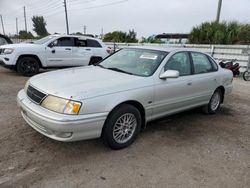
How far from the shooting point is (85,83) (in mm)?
3500

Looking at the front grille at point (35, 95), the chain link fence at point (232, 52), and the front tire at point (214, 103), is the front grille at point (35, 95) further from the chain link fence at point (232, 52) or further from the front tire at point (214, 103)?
the chain link fence at point (232, 52)

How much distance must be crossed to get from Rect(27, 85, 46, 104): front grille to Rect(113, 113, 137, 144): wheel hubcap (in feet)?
3.57

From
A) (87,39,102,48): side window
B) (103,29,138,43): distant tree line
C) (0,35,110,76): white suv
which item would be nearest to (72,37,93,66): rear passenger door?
(0,35,110,76): white suv

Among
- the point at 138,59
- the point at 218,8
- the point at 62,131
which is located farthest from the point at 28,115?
the point at 218,8

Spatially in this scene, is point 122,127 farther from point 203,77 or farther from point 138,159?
point 203,77

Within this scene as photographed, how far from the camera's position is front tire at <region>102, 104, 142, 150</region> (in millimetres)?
3465

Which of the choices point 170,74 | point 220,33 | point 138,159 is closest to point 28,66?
point 170,74

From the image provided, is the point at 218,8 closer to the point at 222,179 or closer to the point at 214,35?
the point at 214,35

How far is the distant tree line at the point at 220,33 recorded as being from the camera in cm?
1440

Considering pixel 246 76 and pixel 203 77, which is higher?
pixel 203 77

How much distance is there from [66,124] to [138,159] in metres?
1.13

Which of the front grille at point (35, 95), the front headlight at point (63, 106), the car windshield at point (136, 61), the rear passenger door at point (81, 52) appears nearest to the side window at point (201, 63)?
the car windshield at point (136, 61)

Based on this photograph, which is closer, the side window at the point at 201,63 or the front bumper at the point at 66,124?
the front bumper at the point at 66,124

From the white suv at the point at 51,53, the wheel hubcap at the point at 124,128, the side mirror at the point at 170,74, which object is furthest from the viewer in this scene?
the white suv at the point at 51,53
